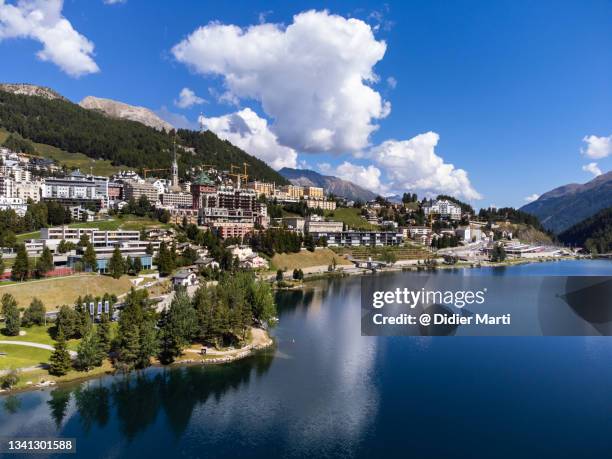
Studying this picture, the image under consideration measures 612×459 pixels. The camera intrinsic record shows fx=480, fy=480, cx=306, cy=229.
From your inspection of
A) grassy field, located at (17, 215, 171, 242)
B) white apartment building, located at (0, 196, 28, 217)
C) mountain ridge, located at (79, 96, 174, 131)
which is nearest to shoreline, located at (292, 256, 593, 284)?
grassy field, located at (17, 215, 171, 242)

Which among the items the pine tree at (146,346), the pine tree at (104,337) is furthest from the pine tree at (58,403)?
the pine tree at (146,346)

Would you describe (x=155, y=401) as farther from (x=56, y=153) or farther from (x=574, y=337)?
(x=56, y=153)

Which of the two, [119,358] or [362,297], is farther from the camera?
[362,297]

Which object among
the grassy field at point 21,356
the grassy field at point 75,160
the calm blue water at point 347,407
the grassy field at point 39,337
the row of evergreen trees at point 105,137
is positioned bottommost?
the calm blue water at point 347,407

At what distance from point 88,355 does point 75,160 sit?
82.5 m

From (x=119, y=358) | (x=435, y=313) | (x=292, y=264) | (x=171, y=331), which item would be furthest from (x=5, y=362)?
(x=292, y=264)

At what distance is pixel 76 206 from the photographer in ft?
205

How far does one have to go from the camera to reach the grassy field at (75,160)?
294ft

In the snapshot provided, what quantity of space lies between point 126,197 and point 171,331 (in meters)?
55.5

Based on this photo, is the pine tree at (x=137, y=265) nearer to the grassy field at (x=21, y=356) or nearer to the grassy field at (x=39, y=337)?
the grassy field at (x=39, y=337)

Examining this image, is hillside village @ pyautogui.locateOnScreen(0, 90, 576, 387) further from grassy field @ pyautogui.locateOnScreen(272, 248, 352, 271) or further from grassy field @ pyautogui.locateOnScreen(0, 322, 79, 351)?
grassy field @ pyautogui.locateOnScreen(272, 248, 352, 271)

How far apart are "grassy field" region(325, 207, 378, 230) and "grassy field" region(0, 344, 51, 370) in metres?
71.6

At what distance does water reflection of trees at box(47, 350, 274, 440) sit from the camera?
18.5m

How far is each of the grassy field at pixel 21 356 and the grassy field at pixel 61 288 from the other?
296 inches
